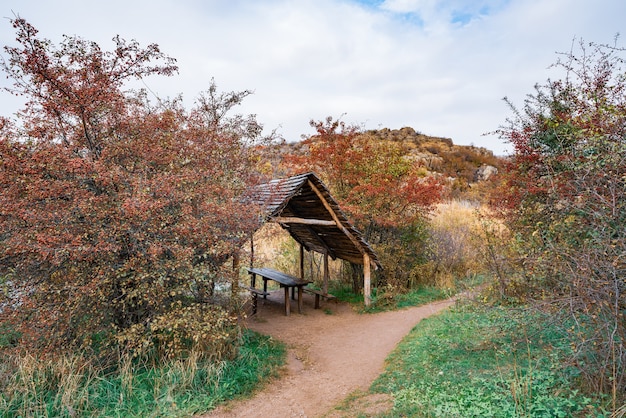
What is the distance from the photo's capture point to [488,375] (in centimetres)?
406

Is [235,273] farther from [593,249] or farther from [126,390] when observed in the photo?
[593,249]

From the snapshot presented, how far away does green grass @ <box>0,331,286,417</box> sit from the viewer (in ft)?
13.4

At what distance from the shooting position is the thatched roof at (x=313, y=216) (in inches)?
278

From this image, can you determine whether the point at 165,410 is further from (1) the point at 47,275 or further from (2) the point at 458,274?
(2) the point at 458,274

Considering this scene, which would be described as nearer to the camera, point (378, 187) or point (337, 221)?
point (337, 221)

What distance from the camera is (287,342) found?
681 centimetres

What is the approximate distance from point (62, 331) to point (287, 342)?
11.9 ft

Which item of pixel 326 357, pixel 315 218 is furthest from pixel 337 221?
pixel 326 357

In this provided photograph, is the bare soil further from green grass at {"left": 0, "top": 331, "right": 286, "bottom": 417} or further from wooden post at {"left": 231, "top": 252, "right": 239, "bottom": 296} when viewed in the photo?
wooden post at {"left": 231, "top": 252, "right": 239, "bottom": 296}

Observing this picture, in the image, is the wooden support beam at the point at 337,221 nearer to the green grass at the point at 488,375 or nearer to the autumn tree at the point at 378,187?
the autumn tree at the point at 378,187

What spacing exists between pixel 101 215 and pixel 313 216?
16.4ft

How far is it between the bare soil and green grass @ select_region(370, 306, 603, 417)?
1.27ft

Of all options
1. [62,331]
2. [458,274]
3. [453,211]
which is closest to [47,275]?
[62,331]

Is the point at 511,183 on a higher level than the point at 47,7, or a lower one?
lower
